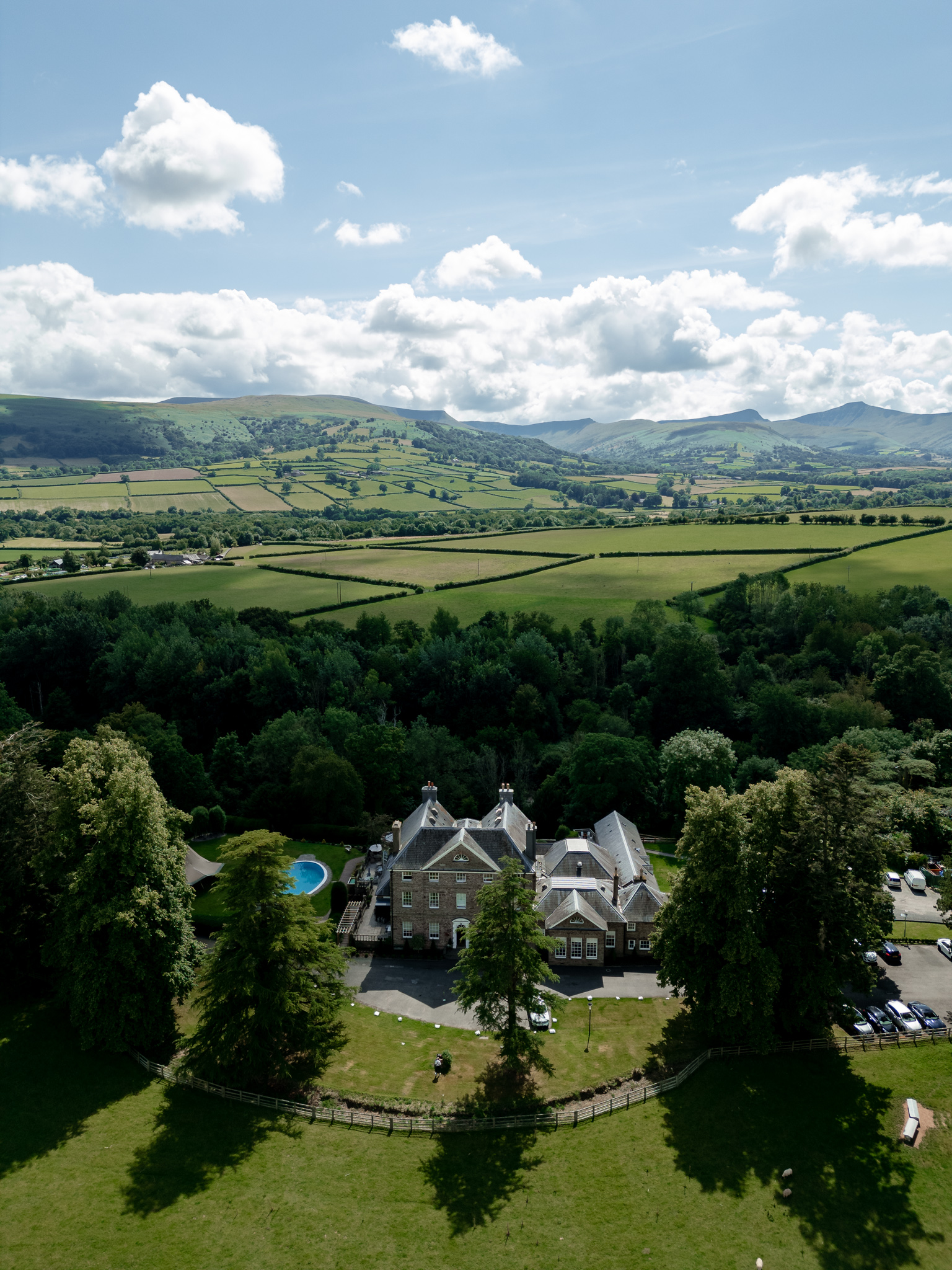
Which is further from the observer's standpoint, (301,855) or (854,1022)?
(301,855)

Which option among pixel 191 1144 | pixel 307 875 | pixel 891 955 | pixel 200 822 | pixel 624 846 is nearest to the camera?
pixel 191 1144

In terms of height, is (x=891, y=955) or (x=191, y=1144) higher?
(x=191, y=1144)

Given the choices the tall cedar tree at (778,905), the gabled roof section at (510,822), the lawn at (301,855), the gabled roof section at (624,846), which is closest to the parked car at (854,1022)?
the tall cedar tree at (778,905)

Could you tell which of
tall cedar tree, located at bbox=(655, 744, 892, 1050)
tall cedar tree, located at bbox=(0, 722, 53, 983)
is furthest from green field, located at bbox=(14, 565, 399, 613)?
tall cedar tree, located at bbox=(655, 744, 892, 1050)

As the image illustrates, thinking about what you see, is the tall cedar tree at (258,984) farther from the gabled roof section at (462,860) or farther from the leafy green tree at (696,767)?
the leafy green tree at (696,767)

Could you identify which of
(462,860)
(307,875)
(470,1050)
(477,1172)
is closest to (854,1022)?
(470,1050)

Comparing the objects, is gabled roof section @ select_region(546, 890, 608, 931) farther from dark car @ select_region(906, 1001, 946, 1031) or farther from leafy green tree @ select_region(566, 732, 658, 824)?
leafy green tree @ select_region(566, 732, 658, 824)

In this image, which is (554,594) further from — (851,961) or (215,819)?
(851,961)

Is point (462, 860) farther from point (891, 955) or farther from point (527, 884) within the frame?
point (891, 955)
